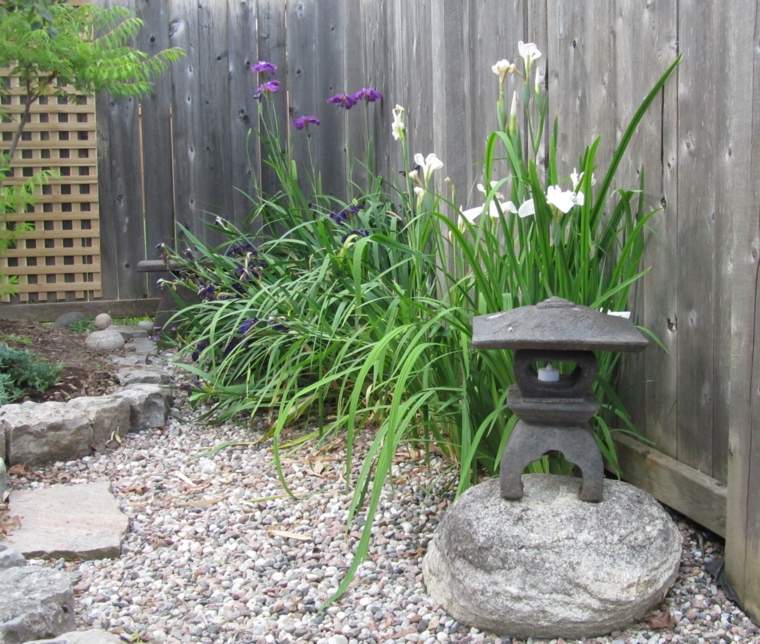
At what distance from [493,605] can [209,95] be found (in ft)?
14.7

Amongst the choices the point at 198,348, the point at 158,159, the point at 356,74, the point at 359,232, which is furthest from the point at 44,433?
the point at 356,74

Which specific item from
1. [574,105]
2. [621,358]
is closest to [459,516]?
[621,358]

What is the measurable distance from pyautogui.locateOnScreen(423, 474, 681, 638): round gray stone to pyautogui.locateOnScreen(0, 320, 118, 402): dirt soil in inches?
87.6

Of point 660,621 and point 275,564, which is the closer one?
point 660,621

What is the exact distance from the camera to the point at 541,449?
1.94m

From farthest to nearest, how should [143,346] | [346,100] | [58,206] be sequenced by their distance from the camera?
[58,206] → [143,346] → [346,100]

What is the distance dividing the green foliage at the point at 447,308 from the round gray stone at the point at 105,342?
104 centimetres

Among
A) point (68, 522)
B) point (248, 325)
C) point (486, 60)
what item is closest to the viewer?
point (68, 522)

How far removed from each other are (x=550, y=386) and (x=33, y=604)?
109cm

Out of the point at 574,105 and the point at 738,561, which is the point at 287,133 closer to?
the point at 574,105

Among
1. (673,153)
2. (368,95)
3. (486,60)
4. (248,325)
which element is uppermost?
(368,95)

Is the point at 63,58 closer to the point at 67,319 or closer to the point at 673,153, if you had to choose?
the point at 67,319

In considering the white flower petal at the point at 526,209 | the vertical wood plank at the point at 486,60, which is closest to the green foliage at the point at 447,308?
the white flower petal at the point at 526,209

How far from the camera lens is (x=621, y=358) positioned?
7.80ft
